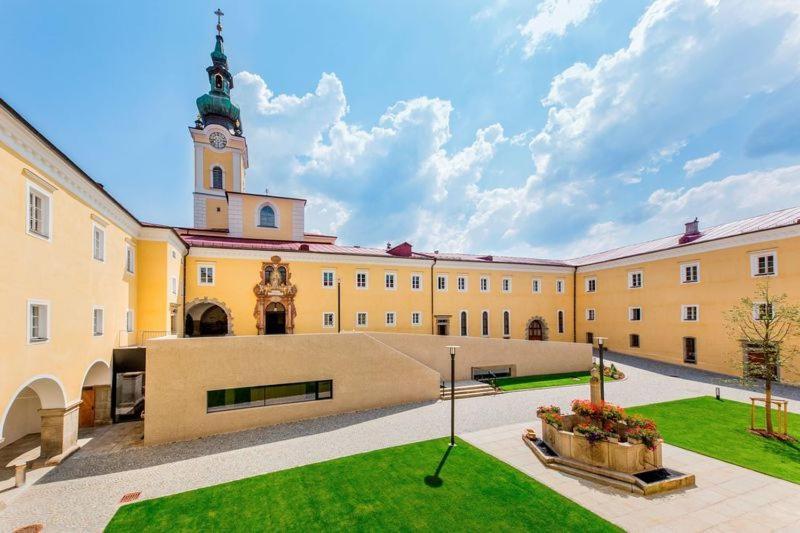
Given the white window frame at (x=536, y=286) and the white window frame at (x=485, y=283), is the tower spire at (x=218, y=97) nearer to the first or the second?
the white window frame at (x=485, y=283)

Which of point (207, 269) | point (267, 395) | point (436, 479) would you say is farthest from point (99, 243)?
point (436, 479)

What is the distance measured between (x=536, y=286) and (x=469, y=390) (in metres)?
17.3

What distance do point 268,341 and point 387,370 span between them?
6.58 metres

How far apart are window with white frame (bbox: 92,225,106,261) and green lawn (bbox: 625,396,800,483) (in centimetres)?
2489

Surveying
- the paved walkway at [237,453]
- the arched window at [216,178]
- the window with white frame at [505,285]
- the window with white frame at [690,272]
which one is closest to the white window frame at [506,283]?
the window with white frame at [505,285]

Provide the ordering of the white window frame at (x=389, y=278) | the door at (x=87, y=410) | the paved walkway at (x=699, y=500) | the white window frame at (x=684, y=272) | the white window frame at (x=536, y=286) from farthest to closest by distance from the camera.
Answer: the white window frame at (x=536, y=286) < the white window frame at (x=389, y=278) < the white window frame at (x=684, y=272) < the door at (x=87, y=410) < the paved walkway at (x=699, y=500)

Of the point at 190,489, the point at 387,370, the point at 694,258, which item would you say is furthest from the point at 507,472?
the point at 694,258

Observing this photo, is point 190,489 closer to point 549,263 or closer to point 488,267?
point 488,267

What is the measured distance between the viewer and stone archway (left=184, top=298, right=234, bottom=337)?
22.4 metres

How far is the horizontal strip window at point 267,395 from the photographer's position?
14.9 metres

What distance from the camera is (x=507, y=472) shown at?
35.5 ft

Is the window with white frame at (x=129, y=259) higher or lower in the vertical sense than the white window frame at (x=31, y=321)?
higher

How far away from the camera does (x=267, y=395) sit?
15.8 metres

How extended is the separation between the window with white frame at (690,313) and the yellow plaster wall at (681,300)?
9.9 inches
